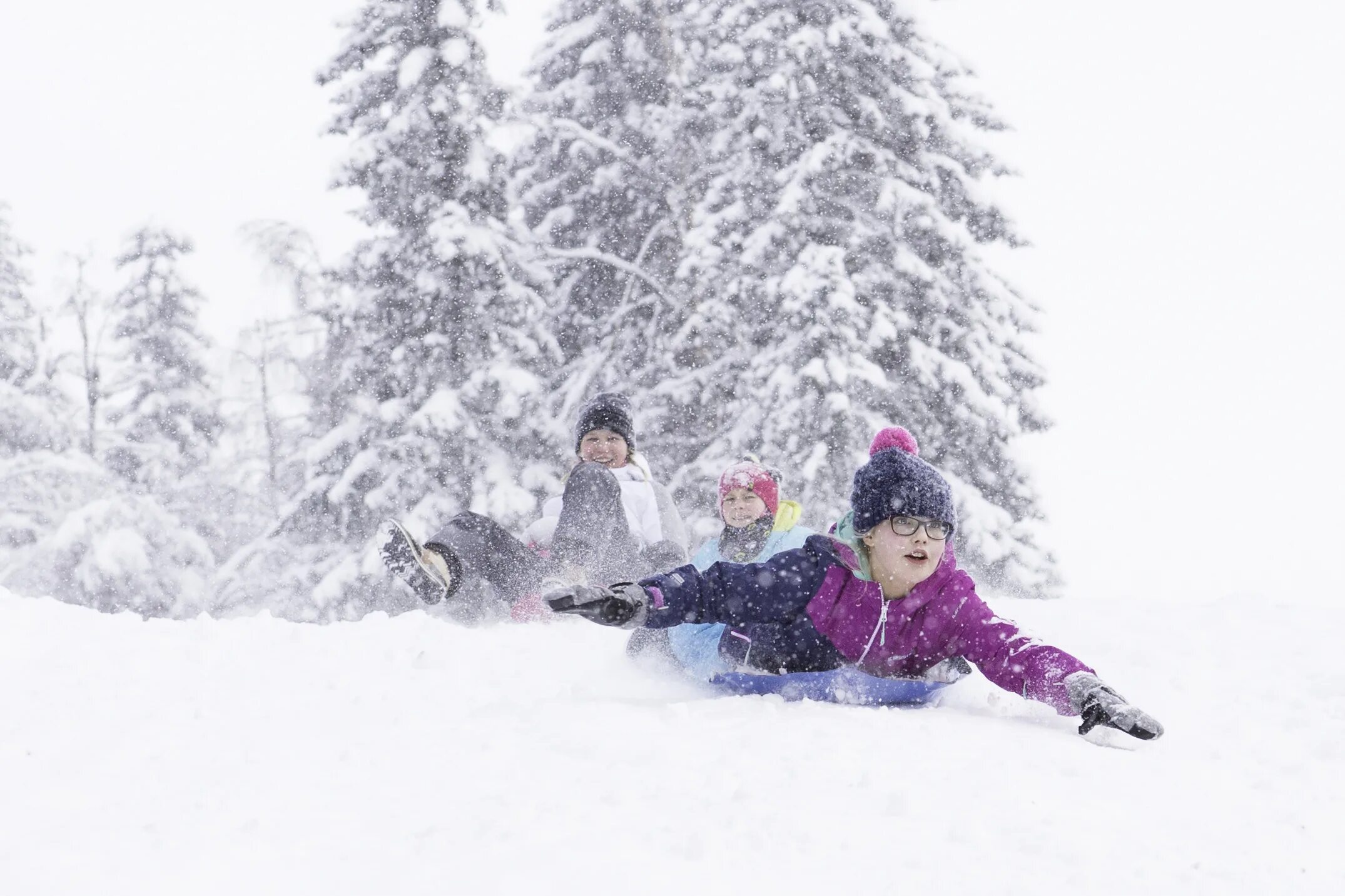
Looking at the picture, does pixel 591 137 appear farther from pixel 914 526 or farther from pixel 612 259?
pixel 914 526

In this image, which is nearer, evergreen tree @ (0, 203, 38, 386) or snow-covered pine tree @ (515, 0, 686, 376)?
snow-covered pine tree @ (515, 0, 686, 376)

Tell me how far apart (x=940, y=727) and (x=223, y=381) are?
1915 cm

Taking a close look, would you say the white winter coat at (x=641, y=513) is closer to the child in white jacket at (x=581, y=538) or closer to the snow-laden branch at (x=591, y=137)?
the child in white jacket at (x=581, y=538)

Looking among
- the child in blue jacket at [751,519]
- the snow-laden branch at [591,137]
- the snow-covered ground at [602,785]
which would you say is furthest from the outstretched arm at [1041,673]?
the snow-laden branch at [591,137]

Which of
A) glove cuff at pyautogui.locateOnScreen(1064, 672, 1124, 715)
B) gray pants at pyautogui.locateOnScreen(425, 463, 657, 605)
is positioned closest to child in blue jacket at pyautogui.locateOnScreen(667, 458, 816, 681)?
gray pants at pyautogui.locateOnScreen(425, 463, 657, 605)

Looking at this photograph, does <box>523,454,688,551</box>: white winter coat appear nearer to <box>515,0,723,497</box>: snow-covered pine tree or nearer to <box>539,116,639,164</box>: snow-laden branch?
<box>515,0,723,497</box>: snow-covered pine tree

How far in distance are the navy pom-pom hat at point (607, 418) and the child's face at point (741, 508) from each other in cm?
166

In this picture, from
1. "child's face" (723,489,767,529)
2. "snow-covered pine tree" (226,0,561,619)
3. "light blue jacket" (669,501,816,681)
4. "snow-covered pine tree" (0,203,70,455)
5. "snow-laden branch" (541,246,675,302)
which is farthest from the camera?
"snow-covered pine tree" (0,203,70,455)

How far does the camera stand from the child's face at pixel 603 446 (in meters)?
6.66

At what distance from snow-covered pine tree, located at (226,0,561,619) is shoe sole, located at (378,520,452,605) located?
5819 millimetres

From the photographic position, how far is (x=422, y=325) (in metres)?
Result: 11.8

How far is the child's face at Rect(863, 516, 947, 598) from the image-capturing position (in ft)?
11.9

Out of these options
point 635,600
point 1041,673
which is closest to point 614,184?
point 635,600

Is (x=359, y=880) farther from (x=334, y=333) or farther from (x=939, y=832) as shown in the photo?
(x=334, y=333)
